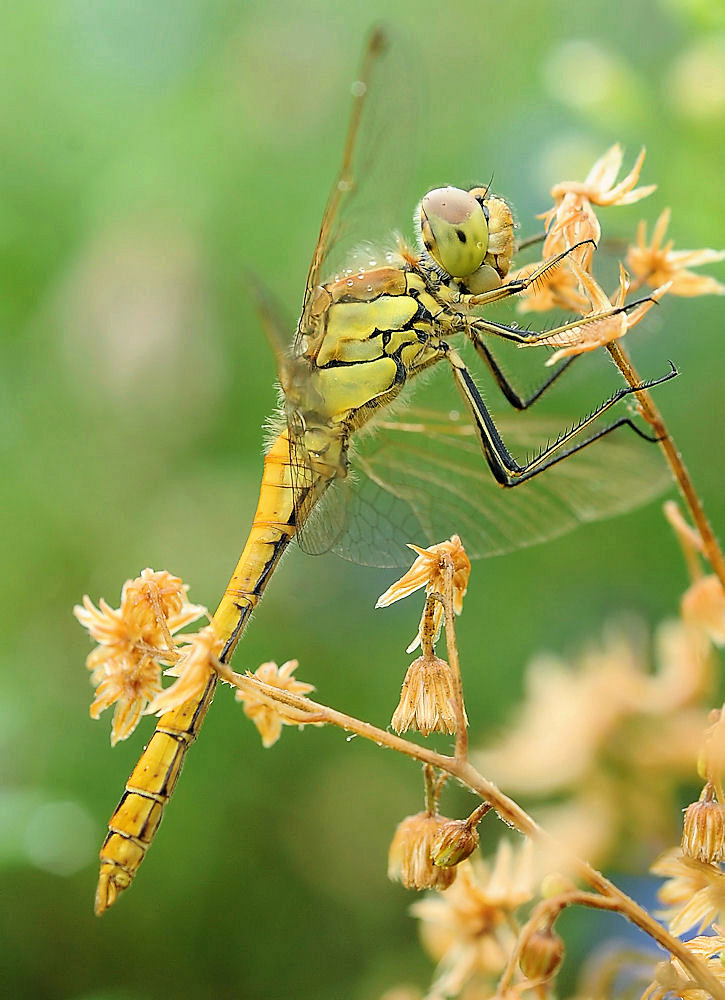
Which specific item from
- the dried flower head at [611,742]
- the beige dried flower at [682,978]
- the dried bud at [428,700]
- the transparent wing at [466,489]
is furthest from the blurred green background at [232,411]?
the beige dried flower at [682,978]

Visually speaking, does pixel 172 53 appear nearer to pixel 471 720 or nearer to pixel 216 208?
pixel 216 208

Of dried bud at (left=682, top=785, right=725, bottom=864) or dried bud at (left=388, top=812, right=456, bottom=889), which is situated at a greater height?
dried bud at (left=682, top=785, right=725, bottom=864)

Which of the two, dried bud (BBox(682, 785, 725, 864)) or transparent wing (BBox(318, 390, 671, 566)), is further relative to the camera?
transparent wing (BBox(318, 390, 671, 566))

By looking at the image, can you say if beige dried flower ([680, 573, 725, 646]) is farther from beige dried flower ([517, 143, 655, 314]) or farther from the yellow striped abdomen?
the yellow striped abdomen

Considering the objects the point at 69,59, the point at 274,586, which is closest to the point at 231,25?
the point at 69,59

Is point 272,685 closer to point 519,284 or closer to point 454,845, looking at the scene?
point 454,845

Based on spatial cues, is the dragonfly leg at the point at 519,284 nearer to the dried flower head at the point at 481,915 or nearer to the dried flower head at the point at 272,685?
the dried flower head at the point at 272,685

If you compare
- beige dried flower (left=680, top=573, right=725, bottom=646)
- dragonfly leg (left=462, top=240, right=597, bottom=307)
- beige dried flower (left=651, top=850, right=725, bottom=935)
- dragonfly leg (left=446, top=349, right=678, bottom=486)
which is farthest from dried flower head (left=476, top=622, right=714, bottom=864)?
dragonfly leg (left=462, top=240, right=597, bottom=307)

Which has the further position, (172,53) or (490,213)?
(172,53)
